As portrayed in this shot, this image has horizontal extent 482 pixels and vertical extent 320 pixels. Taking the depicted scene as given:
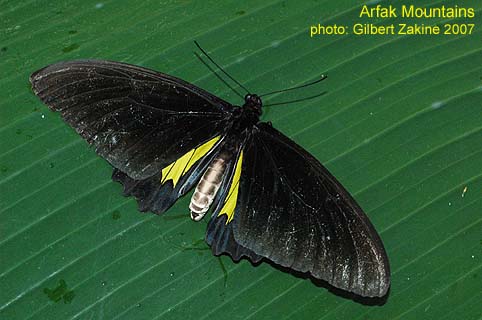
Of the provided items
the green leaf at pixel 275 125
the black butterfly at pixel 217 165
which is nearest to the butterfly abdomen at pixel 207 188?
the black butterfly at pixel 217 165

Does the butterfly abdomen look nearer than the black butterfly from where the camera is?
No

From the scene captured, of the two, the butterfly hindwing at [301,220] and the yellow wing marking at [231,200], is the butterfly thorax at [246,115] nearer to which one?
the butterfly hindwing at [301,220]

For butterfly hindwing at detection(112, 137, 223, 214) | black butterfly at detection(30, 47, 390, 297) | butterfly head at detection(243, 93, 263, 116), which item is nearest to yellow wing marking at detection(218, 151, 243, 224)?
black butterfly at detection(30, 47, 390, 297)

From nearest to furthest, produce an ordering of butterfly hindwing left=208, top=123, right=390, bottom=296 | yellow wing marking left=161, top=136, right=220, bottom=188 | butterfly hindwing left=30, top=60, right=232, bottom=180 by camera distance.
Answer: butterfly hindwing left=208, top=123, right=390, bottom=296 → butterfly hindwing left=30, top=60, right=232, bottom=180 → yellow wing marking left=161, top=136, right=220, bottom=188

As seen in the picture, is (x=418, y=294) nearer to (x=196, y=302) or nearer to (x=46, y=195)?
(x=196, y=302)

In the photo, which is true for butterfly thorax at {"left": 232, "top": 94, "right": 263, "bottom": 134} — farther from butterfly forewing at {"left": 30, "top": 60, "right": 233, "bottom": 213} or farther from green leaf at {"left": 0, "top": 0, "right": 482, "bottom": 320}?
green leaf at {"left": 0, "top": 0, "right": 482, "bottom": 320}
